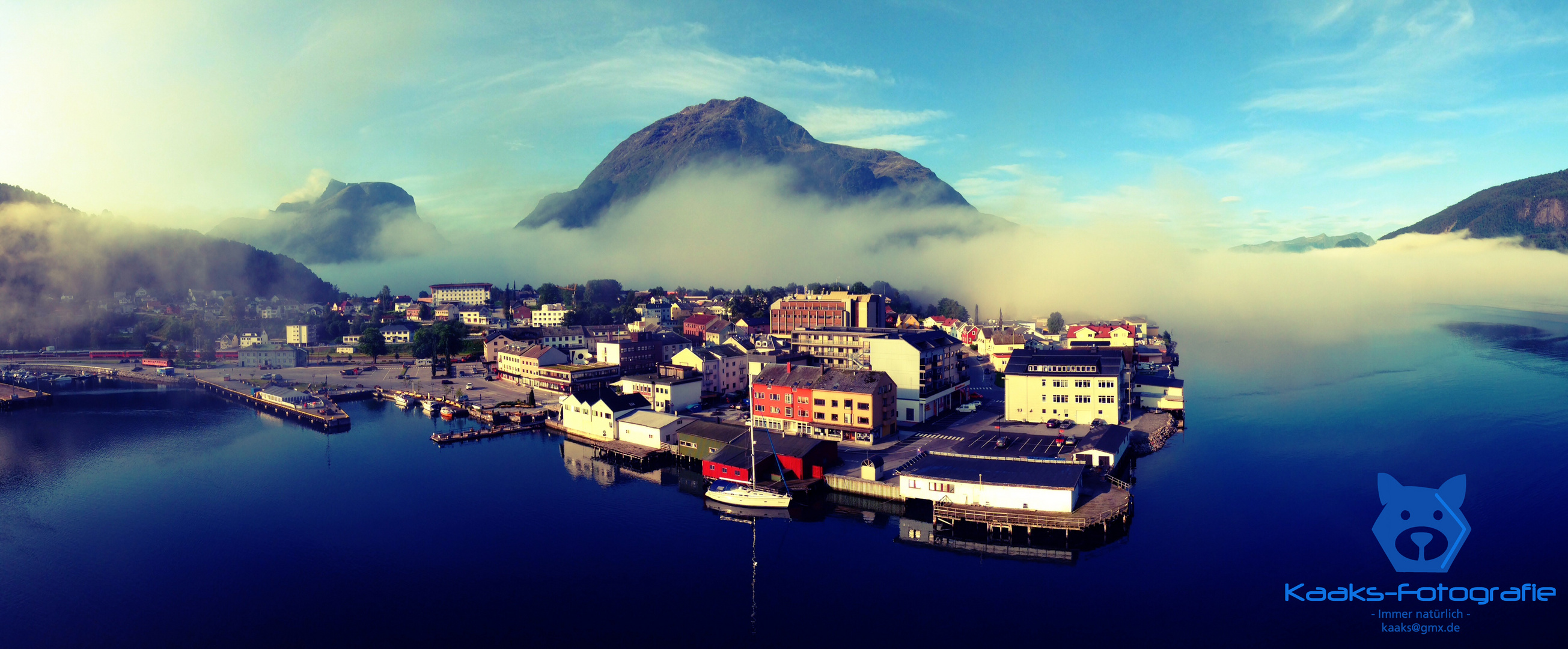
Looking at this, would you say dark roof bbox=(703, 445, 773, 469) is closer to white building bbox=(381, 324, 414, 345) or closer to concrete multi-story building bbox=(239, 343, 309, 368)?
concrete multi-story building bbox=(239, 343, 309, 368)

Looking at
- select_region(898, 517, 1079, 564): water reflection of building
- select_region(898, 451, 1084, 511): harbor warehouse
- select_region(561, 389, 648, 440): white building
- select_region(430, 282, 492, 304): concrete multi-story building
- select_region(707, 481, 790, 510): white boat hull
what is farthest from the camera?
select_region(430, 282, 492, 304): concrete multi-story building

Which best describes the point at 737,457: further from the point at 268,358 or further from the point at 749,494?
the point at 268,358

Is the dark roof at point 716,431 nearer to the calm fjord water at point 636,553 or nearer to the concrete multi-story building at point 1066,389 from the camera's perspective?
the calm fjord water at point 636,553

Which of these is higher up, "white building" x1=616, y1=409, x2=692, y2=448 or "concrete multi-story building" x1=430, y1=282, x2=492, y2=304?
"concrete multi-story building" x1=430, y1=282, x2=492, y2=304

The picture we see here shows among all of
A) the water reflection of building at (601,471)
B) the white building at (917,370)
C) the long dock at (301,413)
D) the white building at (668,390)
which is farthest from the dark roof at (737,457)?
the long dock at (301,413)

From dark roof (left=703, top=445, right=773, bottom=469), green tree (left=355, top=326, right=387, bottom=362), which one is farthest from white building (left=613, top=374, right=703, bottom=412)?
green tree (left=355, top=326, right=387, bottom=362)

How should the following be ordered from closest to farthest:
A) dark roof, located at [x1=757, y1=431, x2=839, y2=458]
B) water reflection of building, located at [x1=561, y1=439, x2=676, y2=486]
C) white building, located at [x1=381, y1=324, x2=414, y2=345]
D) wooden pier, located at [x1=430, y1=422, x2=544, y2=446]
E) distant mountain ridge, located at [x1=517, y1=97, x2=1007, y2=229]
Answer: dark roof, located at [x1=757, y1=431, x2=839, y2=458] < water reflection of building, located at [x1=561, y1=439, x2=676, y2=486] < wooden pier, located at [x1=430, y1=422, x2=544, y2=446] < white building, located at [x1=381, y1=324, x2=414, y2=345] < distant mountain ridge, located at [x1=517, y1=97, x2=1007, y2=229]

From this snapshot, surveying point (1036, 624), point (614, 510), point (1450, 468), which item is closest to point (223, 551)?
point (614, 510)

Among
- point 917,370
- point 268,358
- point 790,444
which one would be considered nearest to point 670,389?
point 790,444
